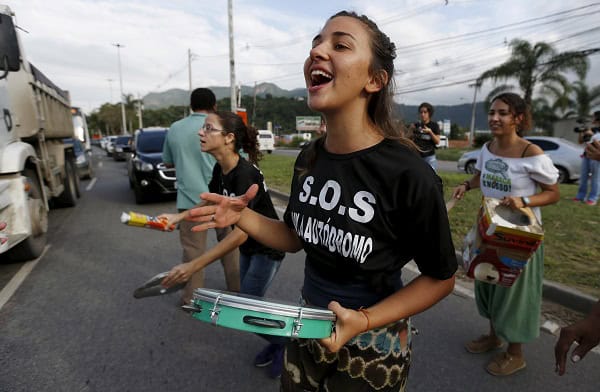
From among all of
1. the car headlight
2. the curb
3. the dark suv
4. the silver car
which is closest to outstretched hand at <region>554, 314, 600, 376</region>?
the curb

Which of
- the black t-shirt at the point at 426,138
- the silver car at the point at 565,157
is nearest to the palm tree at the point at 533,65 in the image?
the silver car at the point at 565,157

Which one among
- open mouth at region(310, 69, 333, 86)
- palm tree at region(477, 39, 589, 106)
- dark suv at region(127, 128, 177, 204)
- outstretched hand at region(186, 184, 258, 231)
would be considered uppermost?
palm tree at region(477, 39, 589, 106)

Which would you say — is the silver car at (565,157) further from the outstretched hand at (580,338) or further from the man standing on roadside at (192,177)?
the outstretched hand at (580,338)

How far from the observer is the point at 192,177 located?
3.23 m

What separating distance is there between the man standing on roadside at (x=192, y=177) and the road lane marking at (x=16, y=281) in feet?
6.01

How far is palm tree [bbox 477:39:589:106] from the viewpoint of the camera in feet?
65.6

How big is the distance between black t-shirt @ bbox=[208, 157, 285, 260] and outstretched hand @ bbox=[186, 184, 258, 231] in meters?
0.86

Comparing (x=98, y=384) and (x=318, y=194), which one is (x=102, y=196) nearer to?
(x=98, y=384)

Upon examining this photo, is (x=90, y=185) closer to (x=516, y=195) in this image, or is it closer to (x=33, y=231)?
(x=33, y=231)

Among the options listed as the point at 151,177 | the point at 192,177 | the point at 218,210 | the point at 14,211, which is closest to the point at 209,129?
the point at 192,177

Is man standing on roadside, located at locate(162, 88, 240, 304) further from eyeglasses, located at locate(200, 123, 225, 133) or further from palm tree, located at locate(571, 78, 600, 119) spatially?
palm tree, located at locate(571, 78, 600, 119)

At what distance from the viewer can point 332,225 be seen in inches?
47.6

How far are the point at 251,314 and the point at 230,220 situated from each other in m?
0.45

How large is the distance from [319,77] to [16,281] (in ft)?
14.3
